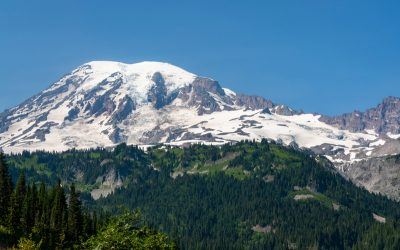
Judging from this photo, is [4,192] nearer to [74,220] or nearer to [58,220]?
[58,220]

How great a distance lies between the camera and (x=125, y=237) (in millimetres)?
65312

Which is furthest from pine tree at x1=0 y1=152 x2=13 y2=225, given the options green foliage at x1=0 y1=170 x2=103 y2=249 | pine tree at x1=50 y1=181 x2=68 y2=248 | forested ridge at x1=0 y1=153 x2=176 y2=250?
pine tree at x1=50 y1=181 x2=68 y2=248

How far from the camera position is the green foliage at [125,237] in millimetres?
64688

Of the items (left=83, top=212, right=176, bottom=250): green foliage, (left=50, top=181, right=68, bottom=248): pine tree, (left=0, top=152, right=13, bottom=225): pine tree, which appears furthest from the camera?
(left=50, top=181, right=68, bottom=248): pine tree

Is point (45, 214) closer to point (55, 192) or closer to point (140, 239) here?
point (55, 192)

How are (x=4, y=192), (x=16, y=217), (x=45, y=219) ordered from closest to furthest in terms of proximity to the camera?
1. (x=16, y=217)
2. (x=4, y=192)
3. (x=45, y=219)

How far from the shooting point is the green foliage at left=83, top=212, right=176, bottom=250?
6469 centimetres

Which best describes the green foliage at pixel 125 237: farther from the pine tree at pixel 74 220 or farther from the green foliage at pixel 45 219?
the pine tree at pixel 74 220

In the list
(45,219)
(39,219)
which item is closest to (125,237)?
(45,219)

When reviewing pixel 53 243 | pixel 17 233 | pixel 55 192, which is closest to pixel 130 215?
pixel 17 233

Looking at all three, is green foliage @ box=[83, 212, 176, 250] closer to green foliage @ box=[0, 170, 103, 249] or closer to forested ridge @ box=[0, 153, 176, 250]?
forested ridge @ box=[0, 153, 176, 250]

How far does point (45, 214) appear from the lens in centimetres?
17912

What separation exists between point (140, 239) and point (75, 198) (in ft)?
365

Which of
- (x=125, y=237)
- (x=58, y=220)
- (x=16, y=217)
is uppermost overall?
(x=125, y=237)
